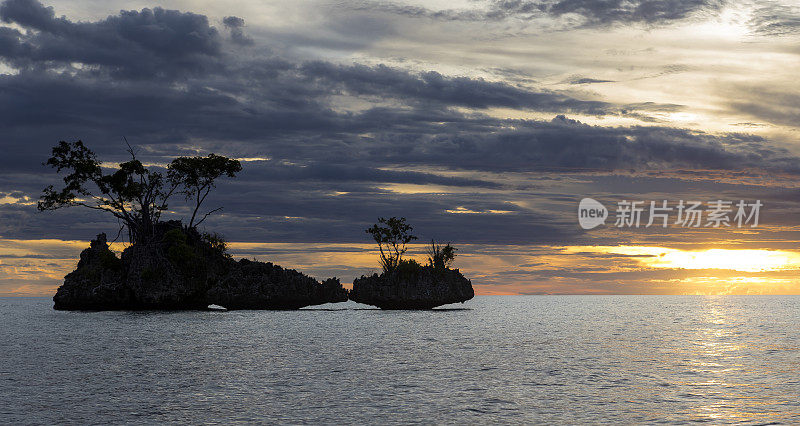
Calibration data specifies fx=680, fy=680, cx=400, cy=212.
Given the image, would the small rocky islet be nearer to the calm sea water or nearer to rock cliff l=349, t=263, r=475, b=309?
rock cliff l=349, t=263, r=475, b=309

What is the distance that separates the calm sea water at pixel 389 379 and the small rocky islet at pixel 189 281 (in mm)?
37263

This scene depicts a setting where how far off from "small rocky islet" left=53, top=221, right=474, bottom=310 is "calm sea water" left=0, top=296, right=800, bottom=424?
122 feet

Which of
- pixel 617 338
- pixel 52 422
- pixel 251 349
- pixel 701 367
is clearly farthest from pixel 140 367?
pixel 617 338

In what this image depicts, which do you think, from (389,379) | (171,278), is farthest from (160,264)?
(389,379)

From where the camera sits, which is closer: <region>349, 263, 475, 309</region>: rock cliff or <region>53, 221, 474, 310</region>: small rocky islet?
<region>53, 221, 474, 310</region>: small rocky islet

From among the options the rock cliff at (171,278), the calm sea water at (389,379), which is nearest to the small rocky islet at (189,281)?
the rock cliff at (171,278)

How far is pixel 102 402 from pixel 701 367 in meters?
41.9

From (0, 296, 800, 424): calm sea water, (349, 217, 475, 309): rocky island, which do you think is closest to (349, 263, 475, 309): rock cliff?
(349, 217, 475, 309): rocky island

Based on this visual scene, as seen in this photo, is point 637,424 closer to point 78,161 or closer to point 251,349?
point 251,349

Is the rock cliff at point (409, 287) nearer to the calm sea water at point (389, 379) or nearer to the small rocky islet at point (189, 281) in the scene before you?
the small rocky islet at point (189, 281)

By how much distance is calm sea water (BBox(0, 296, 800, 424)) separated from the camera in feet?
106

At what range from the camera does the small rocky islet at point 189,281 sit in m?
116

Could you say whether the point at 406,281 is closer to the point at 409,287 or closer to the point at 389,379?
the point at 409,287

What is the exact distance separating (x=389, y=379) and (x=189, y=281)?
273ft
